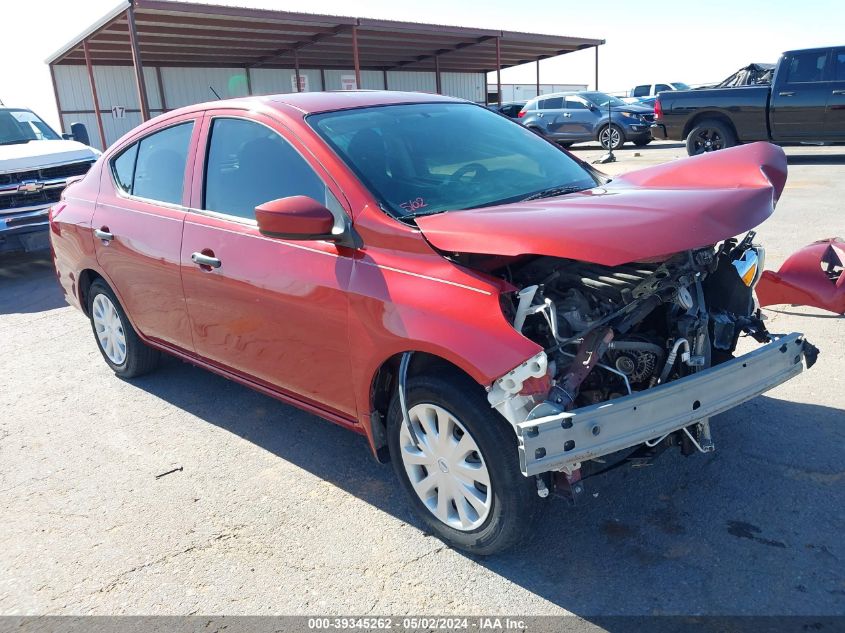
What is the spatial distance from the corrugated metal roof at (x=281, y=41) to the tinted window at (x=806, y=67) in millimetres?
11682

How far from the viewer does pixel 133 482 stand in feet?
12.3

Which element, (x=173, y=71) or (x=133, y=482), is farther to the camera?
(x=173, y=71)

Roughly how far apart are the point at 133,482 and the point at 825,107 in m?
13.6

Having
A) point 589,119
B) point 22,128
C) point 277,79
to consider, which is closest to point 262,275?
point 22,128

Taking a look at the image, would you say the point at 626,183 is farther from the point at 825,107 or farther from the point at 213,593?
the point at 825,107

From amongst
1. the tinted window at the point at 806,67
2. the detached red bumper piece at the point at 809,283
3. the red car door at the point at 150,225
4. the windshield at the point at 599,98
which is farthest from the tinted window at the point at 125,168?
the windshield at the point at 599,98

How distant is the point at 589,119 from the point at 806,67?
27.8 feet

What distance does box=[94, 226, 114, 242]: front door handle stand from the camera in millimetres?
4605

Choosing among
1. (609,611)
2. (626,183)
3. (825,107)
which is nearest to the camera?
(609,611)

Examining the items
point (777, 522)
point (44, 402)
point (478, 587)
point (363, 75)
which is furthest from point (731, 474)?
point (363, 75)

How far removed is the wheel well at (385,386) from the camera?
2.95m

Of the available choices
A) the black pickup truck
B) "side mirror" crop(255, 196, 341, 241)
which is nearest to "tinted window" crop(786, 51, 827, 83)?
the black pickup truck

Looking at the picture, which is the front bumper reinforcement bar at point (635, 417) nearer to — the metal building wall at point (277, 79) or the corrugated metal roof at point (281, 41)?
the corrugated metal roof at point (281, 41)

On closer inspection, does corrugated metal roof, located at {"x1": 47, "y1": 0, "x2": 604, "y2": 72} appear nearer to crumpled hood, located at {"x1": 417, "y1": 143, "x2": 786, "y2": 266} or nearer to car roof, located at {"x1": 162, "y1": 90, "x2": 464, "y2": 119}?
car roof, located at {"x1": 162, "y1": 90, "x2": 464, "y2": 119}
